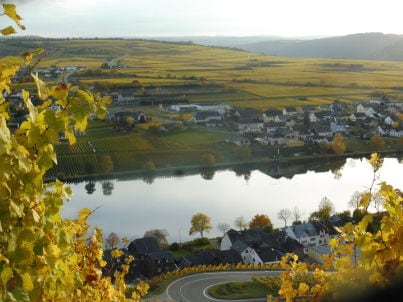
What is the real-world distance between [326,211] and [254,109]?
12.7 m

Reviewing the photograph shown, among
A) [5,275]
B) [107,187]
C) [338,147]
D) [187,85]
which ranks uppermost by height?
[5,275]

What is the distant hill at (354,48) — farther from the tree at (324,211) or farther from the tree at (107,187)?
the tree at (324,211)

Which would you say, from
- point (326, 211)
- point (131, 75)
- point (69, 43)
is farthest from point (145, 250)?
point (69, 43)

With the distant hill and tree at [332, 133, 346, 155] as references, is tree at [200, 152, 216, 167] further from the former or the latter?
the distant hill

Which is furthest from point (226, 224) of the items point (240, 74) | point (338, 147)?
point (240, 74)

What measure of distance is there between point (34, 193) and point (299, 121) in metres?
21.9

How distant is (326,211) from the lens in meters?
10.7

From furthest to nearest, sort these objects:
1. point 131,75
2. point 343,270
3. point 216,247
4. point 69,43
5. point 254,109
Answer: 1. point 69,43
2. point 131,75
3. point 254,109
4. point 216,247
5. point 343,270

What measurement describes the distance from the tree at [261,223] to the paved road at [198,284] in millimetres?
2991

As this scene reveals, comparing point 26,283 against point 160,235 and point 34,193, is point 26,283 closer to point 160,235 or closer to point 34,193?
point 34,193

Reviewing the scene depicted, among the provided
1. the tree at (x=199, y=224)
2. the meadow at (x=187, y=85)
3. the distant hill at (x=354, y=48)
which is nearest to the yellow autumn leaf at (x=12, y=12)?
the meadow at (x=187, y=85)

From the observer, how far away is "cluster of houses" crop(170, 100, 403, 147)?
64.8 feet

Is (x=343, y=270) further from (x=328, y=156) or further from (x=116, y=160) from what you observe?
(x=328, y=156)

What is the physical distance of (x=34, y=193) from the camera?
2.49ft
